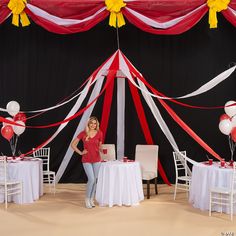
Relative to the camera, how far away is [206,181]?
5574mm

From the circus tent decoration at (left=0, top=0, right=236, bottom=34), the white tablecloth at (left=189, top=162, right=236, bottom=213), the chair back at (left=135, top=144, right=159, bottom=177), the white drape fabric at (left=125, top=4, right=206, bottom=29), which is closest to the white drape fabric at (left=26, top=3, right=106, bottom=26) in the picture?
the circus tent decoration at (left=0, top=0, right=236, bottom=34)

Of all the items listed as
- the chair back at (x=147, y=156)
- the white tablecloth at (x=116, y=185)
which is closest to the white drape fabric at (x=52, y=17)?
the white tablecloth at (x=116, y=185)

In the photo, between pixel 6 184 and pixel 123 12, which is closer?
pixel 6 184

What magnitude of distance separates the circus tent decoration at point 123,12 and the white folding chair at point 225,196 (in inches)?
86.4

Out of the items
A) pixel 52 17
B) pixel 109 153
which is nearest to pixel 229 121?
pixel 109 153

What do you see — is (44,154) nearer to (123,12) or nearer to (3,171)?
(3,171)

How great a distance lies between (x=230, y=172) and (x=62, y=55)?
368 centimetres

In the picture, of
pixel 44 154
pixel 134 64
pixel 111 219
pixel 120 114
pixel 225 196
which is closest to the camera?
pixel 111 219

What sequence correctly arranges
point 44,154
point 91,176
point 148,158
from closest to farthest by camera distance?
point 91,176 < point 148,158 < point 44,154

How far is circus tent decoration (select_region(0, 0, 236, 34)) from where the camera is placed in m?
5.93

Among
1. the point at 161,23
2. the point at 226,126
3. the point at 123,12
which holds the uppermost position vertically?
the point at 123,12

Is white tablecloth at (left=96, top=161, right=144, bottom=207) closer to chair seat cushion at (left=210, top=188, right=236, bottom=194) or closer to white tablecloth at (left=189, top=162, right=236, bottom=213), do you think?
white tablecloth at (left=189, top=162, right=236, bottom=213)

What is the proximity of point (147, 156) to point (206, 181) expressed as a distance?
54.8 inches

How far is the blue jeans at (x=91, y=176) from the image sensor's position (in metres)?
5.66
